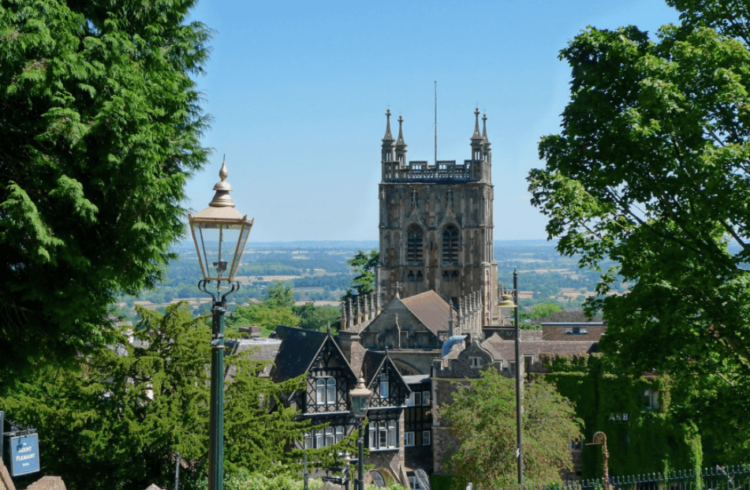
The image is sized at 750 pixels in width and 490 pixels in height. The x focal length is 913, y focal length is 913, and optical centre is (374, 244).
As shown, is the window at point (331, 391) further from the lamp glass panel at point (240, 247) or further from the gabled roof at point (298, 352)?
the lamp glass panel at point (240, 247)

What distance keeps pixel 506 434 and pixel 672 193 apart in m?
22.0

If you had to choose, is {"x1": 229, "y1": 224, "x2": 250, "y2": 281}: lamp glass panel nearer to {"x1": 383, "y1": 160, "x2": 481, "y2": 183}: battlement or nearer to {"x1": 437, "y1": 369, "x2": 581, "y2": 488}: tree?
{"x1": 437, "y1": 369, "x2": 581, "y2": 488}: tree

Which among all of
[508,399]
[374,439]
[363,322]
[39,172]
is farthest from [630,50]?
[363,322]

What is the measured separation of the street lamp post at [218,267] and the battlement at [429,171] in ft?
255

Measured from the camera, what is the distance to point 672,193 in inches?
708

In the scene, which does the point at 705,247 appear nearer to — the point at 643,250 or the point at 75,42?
the point at 643,250

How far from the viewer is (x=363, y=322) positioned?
69.6 metres

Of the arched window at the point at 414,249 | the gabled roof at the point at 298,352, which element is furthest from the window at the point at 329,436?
the arched window at the point at 414,249

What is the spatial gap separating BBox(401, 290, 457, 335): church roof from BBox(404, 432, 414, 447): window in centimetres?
1167

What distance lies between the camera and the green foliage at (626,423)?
143 feet

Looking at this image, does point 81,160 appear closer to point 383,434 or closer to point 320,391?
point 320,391

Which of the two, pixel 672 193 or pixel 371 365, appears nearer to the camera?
pixel 672 193

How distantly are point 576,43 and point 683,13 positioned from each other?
2.31 meters

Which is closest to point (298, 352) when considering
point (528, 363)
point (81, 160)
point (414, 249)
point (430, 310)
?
point (528, 363)
